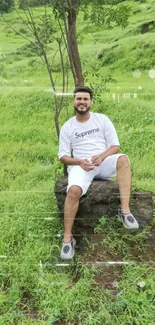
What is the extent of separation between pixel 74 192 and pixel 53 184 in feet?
2.81

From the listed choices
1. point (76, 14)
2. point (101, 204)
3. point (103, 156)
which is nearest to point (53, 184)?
point (101, 204)

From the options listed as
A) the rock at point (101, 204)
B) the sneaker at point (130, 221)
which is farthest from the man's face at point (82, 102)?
the sneaker at point (130, 221)

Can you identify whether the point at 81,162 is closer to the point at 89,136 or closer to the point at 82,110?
the point at 89,136

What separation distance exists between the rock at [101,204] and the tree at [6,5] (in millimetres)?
1302

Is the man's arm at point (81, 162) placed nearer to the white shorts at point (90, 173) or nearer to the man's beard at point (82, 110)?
the white shorts at point (90, 173)

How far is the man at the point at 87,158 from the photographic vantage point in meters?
2.87

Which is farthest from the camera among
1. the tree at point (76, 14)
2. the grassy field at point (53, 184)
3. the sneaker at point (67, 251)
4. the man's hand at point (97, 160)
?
the tree at point (76, 14)

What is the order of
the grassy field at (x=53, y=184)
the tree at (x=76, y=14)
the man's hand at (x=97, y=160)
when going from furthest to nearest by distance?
the tree at (x=76, y=14), the man's hand at (x=97, y=160), the grassy field at (x=53, y=184)

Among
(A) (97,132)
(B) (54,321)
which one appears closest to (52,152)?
(A) (97,132)

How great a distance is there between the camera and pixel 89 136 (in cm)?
301

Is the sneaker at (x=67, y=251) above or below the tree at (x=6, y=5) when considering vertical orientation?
below

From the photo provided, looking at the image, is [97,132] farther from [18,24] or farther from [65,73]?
[18,24]

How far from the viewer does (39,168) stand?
3869 mm

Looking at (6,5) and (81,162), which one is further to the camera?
(6,5)
